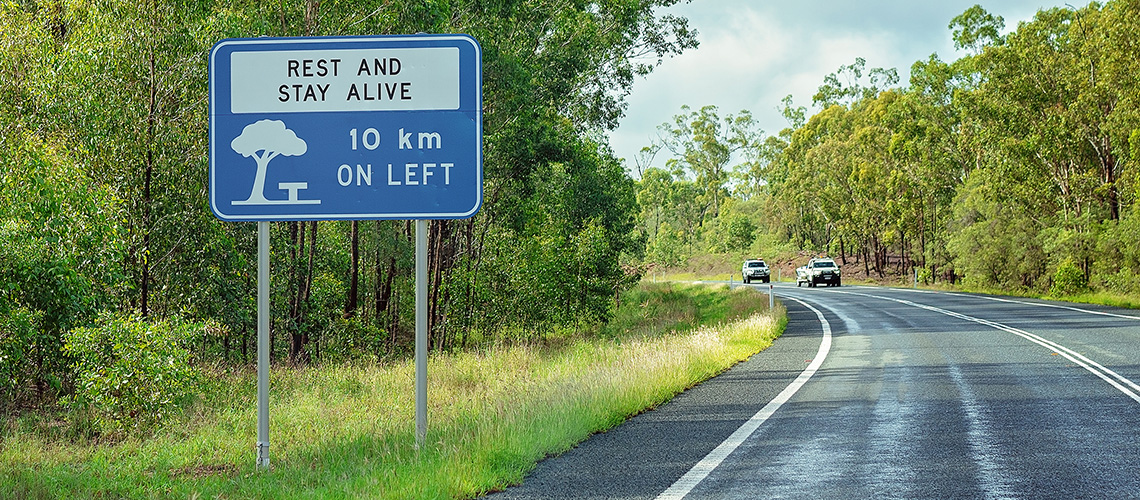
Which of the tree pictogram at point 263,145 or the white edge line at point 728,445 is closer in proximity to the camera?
the white edge line at point 728,445

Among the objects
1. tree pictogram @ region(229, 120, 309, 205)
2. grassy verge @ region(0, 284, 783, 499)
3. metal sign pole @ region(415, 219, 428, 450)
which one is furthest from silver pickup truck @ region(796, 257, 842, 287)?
tree pictogram @ region(229, 120, 309, 205)

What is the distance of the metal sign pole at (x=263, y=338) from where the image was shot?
7.00 m

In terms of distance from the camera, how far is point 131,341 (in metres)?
11.2

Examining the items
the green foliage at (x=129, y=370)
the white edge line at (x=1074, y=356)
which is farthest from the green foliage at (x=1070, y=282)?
the green foliage at (x=129, y=370)

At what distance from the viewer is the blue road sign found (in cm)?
744

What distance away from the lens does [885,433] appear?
344 inches

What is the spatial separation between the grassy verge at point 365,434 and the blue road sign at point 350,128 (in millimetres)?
1875

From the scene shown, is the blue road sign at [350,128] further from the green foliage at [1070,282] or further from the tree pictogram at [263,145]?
the green foliage at [1070,282]

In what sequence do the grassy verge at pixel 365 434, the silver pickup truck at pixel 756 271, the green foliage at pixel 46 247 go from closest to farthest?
the grassy verge at pixel 365 434 → the green foliage at pixel 46 247 → the silver pickup truck at pixel 756 271

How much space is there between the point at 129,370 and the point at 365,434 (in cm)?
367

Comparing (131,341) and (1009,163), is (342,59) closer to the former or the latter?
(131,341)

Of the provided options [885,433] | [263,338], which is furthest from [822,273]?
[263,338]

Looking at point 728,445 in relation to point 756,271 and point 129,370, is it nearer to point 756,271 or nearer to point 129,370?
point 129,370

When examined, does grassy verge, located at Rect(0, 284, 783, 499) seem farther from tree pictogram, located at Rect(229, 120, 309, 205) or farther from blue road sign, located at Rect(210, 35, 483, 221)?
tree pictogram, located at Rect(229, 120, 309, 205)
